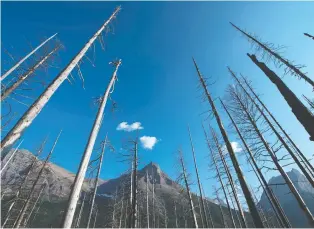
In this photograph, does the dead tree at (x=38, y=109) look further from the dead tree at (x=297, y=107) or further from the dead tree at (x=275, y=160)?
the dead tree at (x=275, y=160)

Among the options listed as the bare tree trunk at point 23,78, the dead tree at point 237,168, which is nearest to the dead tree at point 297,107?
the dead tree at point 237,168

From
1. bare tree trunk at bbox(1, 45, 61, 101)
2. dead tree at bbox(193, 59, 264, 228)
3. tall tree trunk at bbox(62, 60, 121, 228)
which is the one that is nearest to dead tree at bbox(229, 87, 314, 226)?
dead tree at bbox(193, 59, 264, 228)

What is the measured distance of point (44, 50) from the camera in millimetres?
15148

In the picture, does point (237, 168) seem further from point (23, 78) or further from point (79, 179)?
point (23, 78)

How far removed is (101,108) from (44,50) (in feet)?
35.1

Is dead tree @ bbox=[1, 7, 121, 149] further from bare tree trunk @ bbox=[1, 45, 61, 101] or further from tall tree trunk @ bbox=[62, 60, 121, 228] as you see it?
bare tree trunk @ bbox=[1, 45, 61, 101]

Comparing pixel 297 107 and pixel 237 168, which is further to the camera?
pixel 237 168

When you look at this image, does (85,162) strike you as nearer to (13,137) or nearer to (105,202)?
(13,137)

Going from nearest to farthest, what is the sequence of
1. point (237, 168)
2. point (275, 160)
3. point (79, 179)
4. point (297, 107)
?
point (79, 179), point (297, 107), point (237, 168), point (275, 160)

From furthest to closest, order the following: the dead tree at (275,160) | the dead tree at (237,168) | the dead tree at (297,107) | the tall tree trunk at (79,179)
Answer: the dead tree at (275,160)
the dead tree at (237,168)
the dead tree at (297,107)
the tall tree trunk at (79,179)

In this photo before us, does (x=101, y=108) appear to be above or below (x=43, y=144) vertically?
below

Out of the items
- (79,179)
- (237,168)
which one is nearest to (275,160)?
(237,168)

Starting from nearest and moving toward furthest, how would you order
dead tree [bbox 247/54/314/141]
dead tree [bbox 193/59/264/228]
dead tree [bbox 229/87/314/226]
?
dead tree [bbox 247/54/314/141] < dead tree [bbox 193/59/264/228] < dead tree [bbox 229/87/314/226]

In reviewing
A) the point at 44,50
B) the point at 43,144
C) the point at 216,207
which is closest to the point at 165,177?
the point at 216,207
